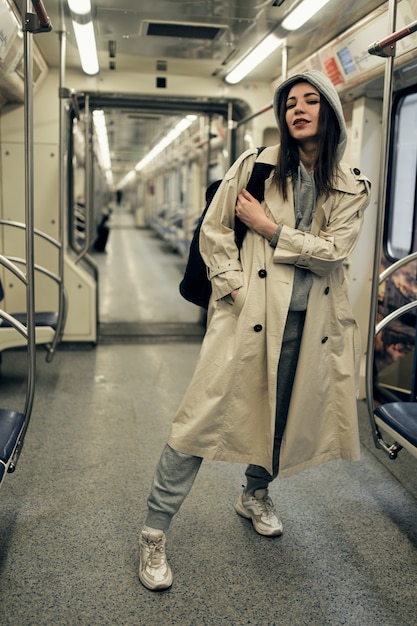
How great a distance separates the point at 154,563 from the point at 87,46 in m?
3.61

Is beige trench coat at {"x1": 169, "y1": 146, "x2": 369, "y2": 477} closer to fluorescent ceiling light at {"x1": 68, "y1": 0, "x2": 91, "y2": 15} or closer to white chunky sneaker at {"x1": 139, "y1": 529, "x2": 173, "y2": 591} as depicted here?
white chunky sneaker at {"x1": 139, "y1": 529, "x2": 173, "y2": 591}

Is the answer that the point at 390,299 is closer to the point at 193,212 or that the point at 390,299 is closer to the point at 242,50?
the point at 242,50

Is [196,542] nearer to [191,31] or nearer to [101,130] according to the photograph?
[191,31]

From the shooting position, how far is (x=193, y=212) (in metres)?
11.5

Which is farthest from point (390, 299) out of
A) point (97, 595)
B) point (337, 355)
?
point (97, 595)

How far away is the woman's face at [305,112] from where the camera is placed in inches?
83.4

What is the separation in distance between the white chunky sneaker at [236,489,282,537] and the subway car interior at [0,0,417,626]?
0.19 feet

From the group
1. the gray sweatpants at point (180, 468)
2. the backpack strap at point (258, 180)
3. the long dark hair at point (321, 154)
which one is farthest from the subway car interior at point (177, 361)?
the backpack strap at point (258, 180)

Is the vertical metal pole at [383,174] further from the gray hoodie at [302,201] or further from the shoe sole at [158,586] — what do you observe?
the shoe sole at [158,586]

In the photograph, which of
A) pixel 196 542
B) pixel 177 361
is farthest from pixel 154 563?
pixel 177 361

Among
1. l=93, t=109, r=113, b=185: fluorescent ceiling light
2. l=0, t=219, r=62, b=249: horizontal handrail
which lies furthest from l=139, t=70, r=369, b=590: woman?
l=93, t=109, r=113, b=185: fluorescent ceiling light

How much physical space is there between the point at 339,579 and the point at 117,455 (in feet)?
5.02

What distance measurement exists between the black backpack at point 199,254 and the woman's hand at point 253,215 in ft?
0.16

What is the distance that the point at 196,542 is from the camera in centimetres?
259
